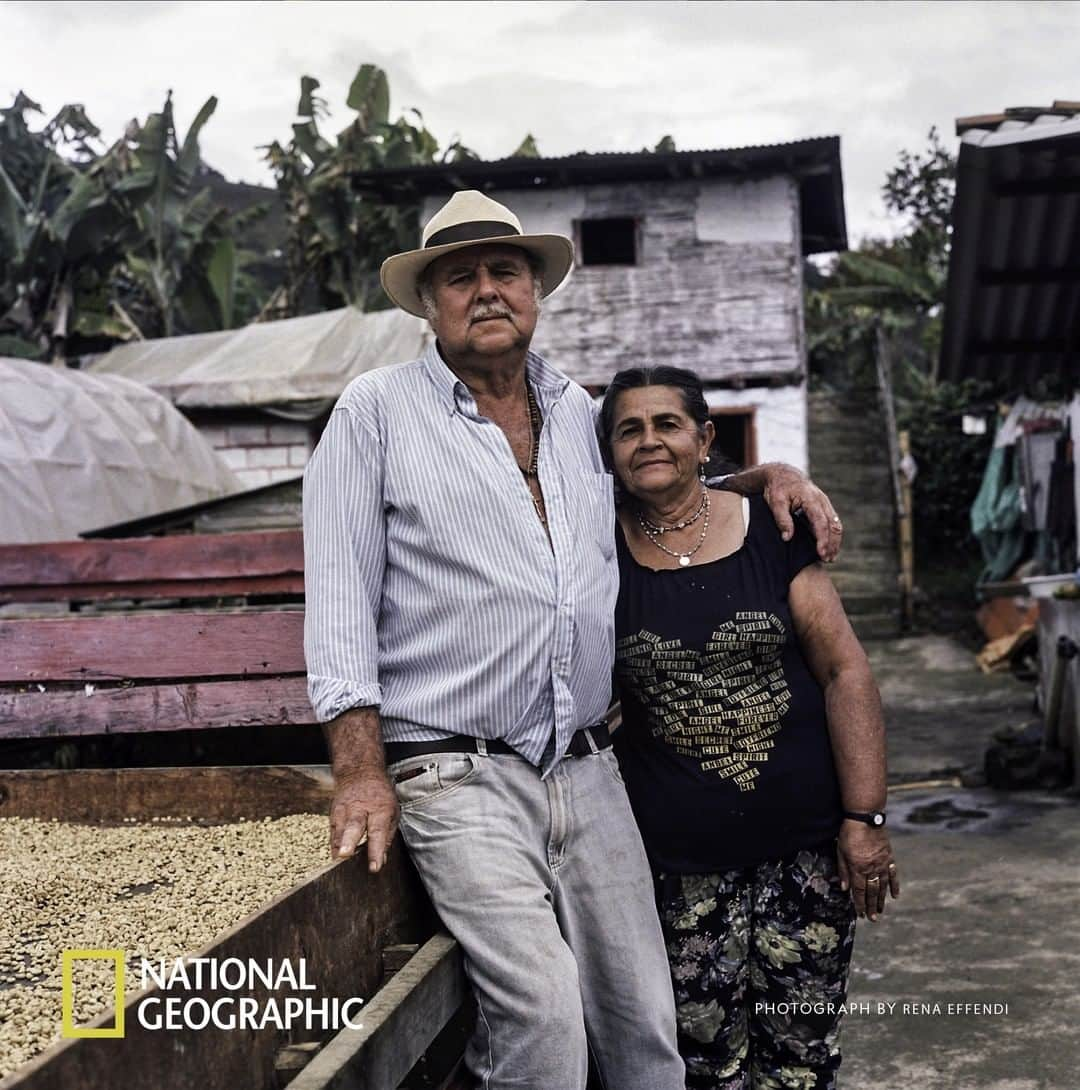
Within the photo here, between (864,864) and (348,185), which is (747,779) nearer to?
(864,864)

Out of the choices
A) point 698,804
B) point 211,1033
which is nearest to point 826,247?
point 698,804

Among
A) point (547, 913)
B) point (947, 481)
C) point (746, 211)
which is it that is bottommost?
point (947, 481)

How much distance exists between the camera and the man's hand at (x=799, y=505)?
2.60 m

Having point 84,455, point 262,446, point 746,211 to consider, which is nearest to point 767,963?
point 84,455

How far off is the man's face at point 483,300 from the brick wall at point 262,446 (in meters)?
12.1

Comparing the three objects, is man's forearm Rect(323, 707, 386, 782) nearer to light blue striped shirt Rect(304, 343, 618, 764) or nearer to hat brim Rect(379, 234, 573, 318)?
light blue striped shirt Rect(304, 343, 618, 764)

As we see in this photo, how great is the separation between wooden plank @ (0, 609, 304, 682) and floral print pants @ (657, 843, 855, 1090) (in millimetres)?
1348

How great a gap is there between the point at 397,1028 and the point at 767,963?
1.03m

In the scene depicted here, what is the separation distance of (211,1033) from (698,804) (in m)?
1.24

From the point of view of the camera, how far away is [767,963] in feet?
8.48

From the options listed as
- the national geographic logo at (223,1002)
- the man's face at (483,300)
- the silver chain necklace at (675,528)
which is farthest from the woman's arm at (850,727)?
the national geographic logo at (223,1002)

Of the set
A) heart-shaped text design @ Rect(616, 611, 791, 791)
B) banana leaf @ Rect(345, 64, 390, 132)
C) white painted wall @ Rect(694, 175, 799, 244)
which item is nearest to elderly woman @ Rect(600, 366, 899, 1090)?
heart-shaped text design @ Rect(616, 611, 791, 791)

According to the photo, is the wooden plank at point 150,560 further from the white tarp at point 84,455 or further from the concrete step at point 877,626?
the concrete step at point 877,626

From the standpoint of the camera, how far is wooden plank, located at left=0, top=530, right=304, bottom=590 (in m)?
4.75
